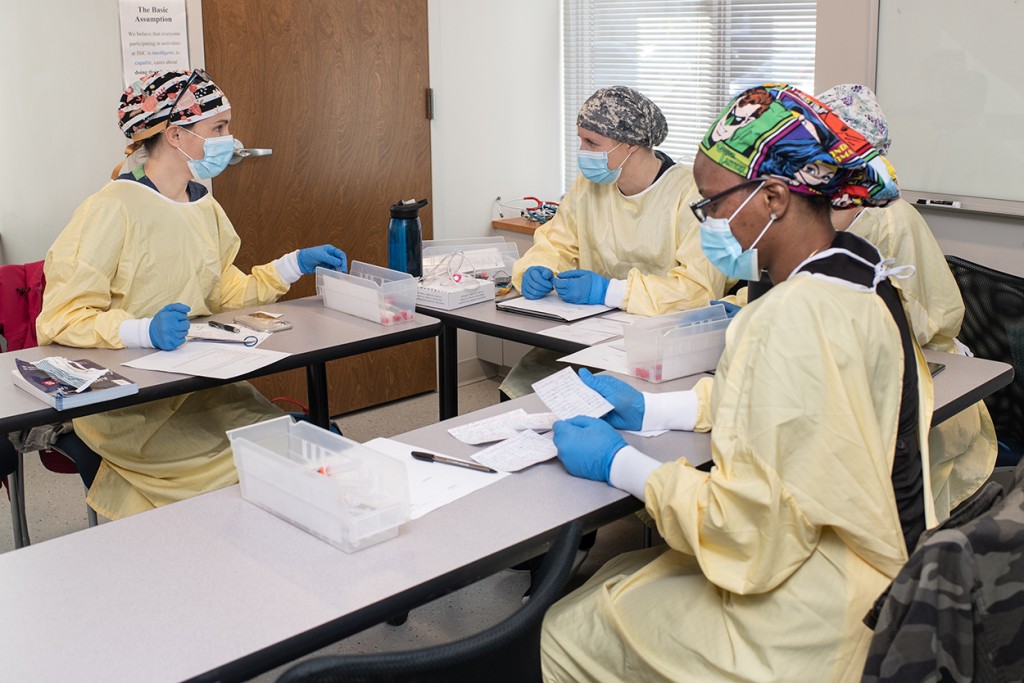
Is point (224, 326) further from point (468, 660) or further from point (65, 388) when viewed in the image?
point (468, 660)

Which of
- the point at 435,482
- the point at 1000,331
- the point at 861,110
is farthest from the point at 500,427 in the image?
the point at 1000,331

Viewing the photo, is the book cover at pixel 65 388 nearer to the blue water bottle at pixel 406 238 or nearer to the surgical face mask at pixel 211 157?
the surgical face mask at pixel 211 157

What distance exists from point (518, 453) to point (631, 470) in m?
0.25

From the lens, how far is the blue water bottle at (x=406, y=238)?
2906 millimetres

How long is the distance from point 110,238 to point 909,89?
241cm

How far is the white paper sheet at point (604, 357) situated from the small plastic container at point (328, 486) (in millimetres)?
783

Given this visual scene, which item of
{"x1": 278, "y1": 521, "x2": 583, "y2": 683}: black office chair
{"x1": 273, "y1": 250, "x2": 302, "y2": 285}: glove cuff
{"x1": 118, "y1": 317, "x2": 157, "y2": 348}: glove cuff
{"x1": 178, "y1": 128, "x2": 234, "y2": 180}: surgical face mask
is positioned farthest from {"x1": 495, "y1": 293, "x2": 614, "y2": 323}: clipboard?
{"x1": 278, "y1": 521, "x2": 583, "y2": 683}: black office chair

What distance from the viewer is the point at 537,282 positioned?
111 inches

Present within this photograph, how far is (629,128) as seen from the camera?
9.12 ft

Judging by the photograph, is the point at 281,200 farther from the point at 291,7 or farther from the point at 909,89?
the point at 909,89

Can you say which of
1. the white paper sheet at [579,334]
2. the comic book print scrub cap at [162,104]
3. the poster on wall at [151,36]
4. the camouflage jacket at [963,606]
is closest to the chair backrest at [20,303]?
the comic book print scrub cap at [162,104]

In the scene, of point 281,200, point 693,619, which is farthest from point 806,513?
point 281,200

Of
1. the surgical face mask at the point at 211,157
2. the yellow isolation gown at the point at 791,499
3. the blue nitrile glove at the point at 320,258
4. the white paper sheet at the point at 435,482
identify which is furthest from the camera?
the blue nitrile glove at the point at 320,258

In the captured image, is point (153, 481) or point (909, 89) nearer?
point (153, 481)
